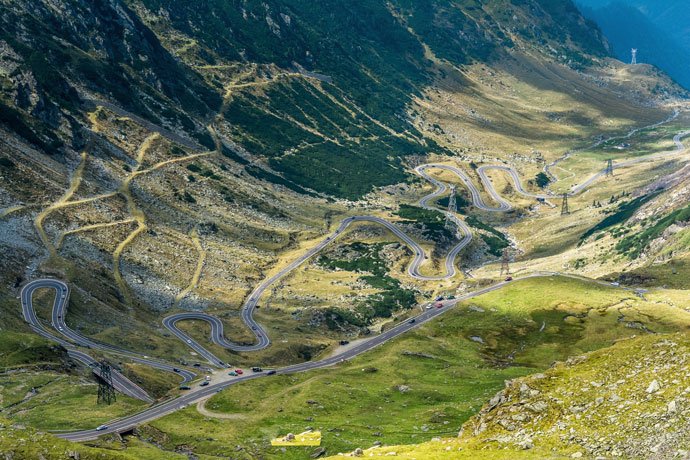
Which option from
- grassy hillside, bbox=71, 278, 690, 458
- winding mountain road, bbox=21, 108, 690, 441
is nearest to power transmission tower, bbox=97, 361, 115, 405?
winding mountain road, bbox=21, 108, 690, 441

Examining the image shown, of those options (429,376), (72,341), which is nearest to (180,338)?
(72,341)

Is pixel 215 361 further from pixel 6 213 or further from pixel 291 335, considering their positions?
pixel 6 213

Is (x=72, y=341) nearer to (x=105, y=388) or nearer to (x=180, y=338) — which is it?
(x=180, y=338)

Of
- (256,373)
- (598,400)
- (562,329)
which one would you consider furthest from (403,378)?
(598,400)

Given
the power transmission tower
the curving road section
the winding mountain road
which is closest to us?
the power transmission tower

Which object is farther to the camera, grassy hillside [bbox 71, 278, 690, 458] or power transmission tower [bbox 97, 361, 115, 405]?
power transmission tower [bbox 97, 361, 115, 405]

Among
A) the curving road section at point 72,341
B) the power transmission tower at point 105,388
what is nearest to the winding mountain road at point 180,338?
the curving road section at point 72,341

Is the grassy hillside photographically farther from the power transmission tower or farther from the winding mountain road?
the power transmission tower

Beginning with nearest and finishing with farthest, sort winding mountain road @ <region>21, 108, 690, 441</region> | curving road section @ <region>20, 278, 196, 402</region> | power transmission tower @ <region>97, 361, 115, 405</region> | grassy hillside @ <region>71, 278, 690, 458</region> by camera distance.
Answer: grassy hillside @ <region>71, 278, 690, 458</region> < power transmission tower @ <region>97, 361, 115, 405</region> < winding mountain road @ <region>21, 108, 690, 441</region> < curving road section @ <region>20, 278, 196, 402</region>
